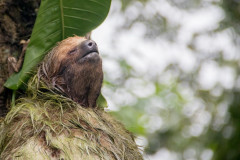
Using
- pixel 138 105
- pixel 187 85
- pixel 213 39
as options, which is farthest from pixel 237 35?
pixel 138 105

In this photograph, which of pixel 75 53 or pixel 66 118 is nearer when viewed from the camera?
pixel 66 118

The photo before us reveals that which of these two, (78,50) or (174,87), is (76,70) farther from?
(174,87)

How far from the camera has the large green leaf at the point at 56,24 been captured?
9.18ft

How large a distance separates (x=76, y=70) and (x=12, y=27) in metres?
0.79

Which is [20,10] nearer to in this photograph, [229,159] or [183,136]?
[229,159]

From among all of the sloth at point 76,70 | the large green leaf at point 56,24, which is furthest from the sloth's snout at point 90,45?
the large green leaf at point 56,24

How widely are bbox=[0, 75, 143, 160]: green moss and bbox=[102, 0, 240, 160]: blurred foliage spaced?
8.21ft

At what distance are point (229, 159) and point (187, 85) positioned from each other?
3.51 m

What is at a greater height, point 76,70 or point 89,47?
point 89,47

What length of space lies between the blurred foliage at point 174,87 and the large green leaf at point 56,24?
2627 millimetres

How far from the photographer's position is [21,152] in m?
2.35

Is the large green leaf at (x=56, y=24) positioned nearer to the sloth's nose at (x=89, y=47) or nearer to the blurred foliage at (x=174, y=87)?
the sloth's nose at (x=89, y=47)

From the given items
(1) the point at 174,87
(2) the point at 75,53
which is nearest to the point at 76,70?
(2) the point at 75,53

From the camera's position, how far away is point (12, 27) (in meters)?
3.22
